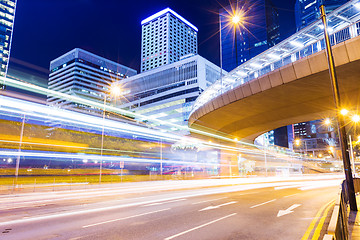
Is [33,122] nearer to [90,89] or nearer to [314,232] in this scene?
[314,232]

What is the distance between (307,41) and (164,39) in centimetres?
15463

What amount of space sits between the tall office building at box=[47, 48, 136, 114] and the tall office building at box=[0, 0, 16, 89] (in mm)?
41680

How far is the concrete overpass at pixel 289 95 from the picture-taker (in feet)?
54.7

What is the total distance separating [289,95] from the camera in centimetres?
2180

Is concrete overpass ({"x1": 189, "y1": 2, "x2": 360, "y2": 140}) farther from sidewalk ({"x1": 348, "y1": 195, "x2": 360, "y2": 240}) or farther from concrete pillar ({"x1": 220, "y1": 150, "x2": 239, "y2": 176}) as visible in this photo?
concrete pillar ({"x1": 220, "y1": 150, "x2": 239, "y2": 176})

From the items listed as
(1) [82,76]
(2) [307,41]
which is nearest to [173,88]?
(2) [307,41]

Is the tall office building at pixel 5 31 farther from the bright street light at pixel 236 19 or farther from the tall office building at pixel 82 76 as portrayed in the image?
the bright street light at pixel 236 19

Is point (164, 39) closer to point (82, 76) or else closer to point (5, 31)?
point (82, 76)

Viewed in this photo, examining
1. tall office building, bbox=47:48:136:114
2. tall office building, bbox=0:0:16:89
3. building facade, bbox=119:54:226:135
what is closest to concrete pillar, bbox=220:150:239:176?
building facade, bbox=119:54:226:135

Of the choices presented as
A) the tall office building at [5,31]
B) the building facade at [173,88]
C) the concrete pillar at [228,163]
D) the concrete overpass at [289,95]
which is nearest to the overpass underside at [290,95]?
the concrete overpass at [289,95]

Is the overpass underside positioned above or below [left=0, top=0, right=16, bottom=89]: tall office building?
below

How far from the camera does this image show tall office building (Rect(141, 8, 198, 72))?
162m

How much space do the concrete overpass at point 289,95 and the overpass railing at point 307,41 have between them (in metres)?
0.87

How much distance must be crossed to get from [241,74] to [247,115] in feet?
17.6
